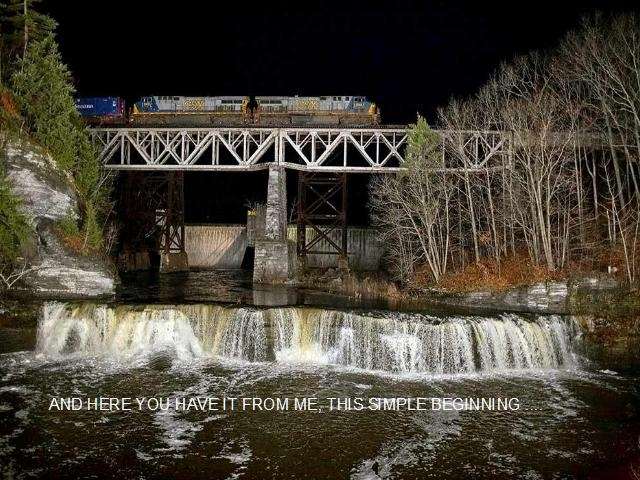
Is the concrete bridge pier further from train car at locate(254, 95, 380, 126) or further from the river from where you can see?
train car at locate(254, 95, 380, 126)

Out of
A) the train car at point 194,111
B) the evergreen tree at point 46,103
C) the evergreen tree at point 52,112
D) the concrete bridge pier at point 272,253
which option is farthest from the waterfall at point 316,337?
the train car at point 194,111

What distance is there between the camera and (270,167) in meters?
27.0

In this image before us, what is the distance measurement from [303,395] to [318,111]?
21237 millimetres

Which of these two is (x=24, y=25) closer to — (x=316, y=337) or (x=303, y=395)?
(x=316, y=337)

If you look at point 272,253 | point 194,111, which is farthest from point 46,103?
point 272,253

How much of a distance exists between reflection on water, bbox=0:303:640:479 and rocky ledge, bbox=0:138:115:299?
129 inches

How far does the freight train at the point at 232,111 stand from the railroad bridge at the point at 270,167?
1265mm

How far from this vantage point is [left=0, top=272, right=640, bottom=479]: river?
28.8 feet

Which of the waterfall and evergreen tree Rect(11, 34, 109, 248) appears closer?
the waterfall

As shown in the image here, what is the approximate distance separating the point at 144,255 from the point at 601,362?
27.5 metres

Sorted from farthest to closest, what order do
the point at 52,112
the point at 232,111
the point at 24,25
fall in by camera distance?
the point at 232,111, the point at 24,25, the point at 52,112

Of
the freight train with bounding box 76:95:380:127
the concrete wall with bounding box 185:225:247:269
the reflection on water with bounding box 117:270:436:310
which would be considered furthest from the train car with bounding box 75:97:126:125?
the reflection on water with bounding box 117:270:436:310

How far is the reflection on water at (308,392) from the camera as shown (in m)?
8.72

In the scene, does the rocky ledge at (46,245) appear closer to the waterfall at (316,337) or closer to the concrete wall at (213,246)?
the waterfall at (316,337)
